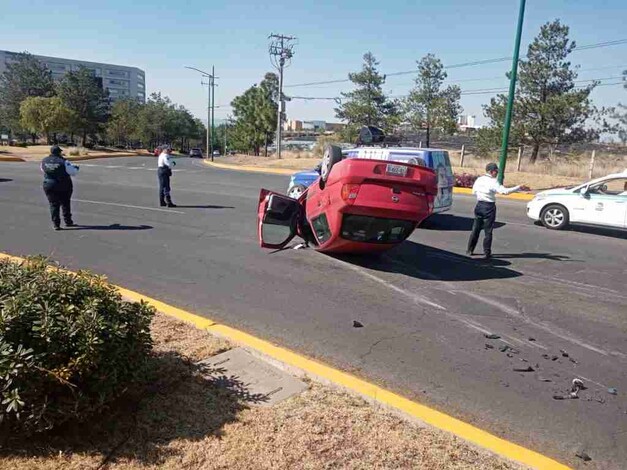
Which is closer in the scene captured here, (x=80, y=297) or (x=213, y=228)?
(x=80, y=297)

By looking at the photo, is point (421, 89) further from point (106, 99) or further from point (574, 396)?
point (106, 99)

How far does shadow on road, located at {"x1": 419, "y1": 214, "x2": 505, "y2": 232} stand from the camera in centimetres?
1202

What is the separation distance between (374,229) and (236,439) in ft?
14.6

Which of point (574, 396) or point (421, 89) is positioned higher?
point (421, 89)

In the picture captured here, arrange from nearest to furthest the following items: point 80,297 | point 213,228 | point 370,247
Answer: point 80,297 < point 370,247 < point 213,228

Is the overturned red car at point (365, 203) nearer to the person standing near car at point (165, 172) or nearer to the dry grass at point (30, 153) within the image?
the person standing near car at point (165, 172)

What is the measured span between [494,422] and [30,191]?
667 inches

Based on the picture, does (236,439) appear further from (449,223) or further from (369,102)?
(369,102)

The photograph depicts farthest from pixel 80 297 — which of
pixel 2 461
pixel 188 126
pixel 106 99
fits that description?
pixel 188 126

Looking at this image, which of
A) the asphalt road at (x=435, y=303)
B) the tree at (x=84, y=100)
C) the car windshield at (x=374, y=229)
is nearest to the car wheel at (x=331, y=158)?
the car windshield at (x=374, y=229)

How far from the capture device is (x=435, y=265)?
27.5 feet

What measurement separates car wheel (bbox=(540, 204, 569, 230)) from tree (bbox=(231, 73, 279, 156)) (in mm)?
54640

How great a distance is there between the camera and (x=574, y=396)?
4.10 m

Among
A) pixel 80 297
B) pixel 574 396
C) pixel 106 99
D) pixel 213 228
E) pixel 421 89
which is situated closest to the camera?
Result: pixel 80 297
